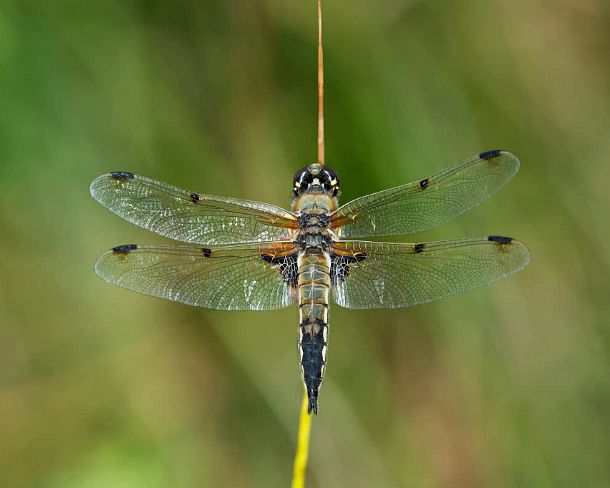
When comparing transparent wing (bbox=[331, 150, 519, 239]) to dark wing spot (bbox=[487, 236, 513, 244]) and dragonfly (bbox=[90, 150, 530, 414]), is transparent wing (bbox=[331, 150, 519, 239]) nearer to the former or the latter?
dragonfly (bbox=[90, 150, 530, 414])

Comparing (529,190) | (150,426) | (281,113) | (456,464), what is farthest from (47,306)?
(529,190)

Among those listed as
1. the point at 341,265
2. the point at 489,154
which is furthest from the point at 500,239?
the point at 341,265

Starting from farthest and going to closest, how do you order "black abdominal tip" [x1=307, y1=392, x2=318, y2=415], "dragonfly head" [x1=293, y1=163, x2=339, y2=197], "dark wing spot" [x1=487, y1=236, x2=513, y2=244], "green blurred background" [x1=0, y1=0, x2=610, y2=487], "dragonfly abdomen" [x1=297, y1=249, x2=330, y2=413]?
"green blurred background" [x1=0, y1=0, x2=610, y2=487], "dragonfly head" [x1=293, y1=163, x2=339, y2=197], "dark wing spot" [x1=487, y1=236, x2=513, y2=244], "dragonfly abdomen" [x1=297, y1=249, x2=330, y2=413], "black abdominal tip" [x1=307, y1=392, x2=318, y2=415]

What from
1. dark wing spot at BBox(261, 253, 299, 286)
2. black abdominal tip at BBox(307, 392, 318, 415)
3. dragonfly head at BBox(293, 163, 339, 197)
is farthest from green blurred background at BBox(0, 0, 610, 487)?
black abdominal tip at BBox(307, 392, 318, 415)

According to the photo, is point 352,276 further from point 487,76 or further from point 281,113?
point 487,76

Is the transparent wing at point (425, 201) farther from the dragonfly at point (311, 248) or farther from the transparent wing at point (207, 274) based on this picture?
the transparent wing at point (207, 274)
